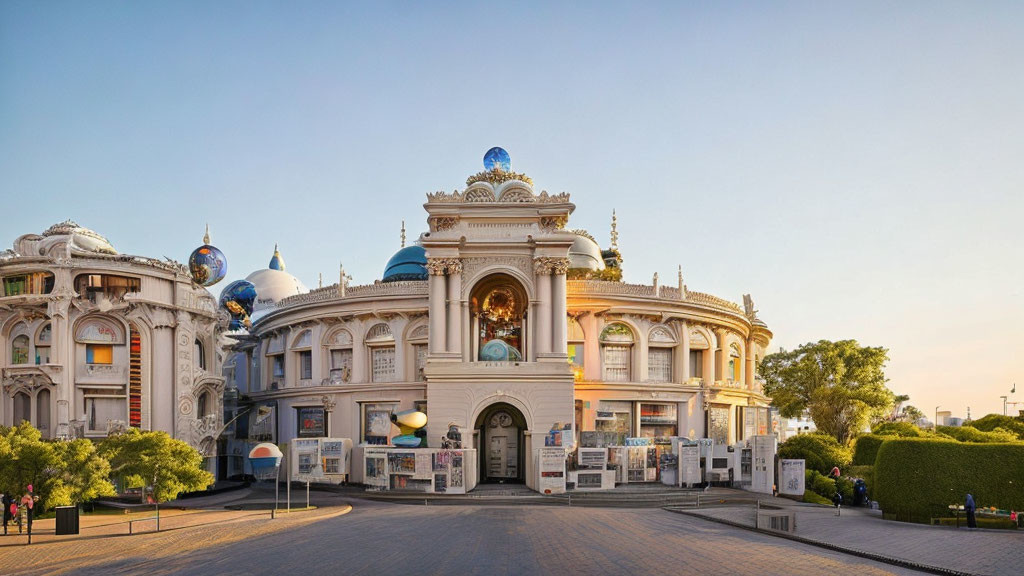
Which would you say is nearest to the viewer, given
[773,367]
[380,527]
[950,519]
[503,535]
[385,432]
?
[503,535]

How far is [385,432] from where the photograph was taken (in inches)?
2146

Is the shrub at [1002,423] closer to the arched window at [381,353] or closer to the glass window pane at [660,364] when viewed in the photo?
the glass window pane at [660,364]

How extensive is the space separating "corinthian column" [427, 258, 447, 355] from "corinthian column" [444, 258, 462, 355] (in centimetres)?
34

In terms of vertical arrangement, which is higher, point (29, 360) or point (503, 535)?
point (29, 360)

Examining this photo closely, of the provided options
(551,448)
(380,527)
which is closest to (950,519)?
(551,448)

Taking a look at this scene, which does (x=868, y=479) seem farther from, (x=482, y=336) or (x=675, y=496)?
(x=482, y=336)

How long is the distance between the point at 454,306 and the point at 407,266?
53.0 feet

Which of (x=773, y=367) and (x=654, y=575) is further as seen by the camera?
(x=773, y=367)

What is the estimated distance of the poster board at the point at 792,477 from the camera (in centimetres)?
4138

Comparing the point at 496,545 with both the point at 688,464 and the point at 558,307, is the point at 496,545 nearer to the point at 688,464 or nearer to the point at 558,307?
the point at 688,464

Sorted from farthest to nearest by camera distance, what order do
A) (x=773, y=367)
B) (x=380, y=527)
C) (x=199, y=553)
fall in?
1. (x=773, y=367)
2. (x=380, y=527)
3. (x=199, y=553)

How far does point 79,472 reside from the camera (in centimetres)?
3148

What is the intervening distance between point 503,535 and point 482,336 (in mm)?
25814

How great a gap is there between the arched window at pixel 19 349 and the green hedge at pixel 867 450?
46.5 meters
